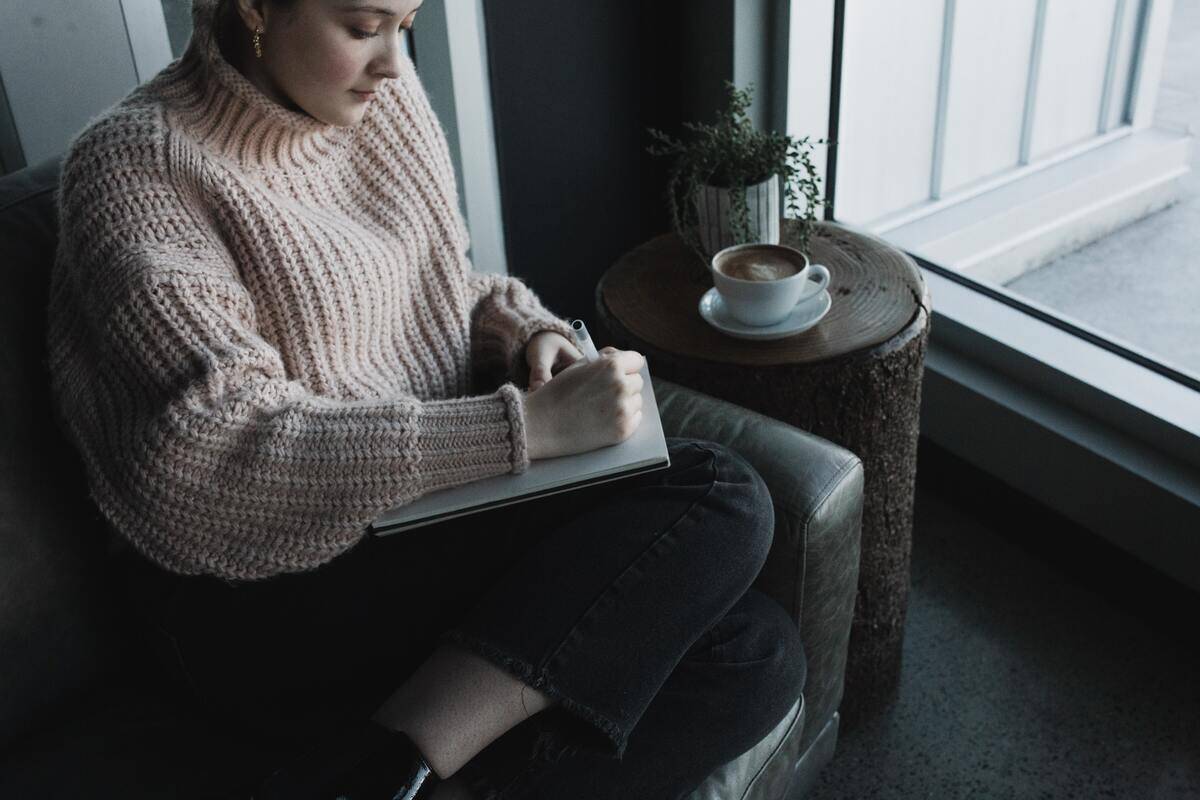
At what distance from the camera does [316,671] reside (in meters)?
1.06

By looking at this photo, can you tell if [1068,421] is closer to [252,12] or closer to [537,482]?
[537,482]

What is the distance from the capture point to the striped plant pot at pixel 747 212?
1514mm

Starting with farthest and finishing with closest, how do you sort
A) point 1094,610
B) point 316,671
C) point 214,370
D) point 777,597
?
point 1094,610
point 777,597
point 316,671
point 214,370

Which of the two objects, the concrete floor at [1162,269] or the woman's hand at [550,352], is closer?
the woman's hand at [550,352]

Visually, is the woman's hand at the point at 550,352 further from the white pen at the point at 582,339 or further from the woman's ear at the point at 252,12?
the woman's ear at the point at 252,12

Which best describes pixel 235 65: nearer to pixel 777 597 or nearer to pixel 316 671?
pixel 316 671

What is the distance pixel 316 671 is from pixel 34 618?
27 centimetres

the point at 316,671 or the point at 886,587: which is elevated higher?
the point at 316,671

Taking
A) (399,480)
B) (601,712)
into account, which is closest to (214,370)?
(399,480)

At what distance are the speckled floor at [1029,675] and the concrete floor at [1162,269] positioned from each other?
1.09ft

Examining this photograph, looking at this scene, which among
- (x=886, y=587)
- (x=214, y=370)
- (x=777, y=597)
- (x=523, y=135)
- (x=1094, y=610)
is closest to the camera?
(x=214, y=370)

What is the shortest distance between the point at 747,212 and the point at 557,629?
74 cm

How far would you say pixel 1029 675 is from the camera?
5.19 feet

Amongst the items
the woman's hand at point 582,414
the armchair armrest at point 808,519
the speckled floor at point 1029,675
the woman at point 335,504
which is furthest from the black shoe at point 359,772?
the speckled floor at point 1029,675
